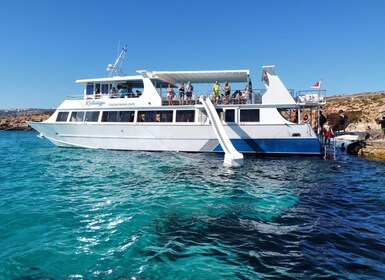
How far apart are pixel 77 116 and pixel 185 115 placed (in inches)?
335

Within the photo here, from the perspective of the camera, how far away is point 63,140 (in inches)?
894

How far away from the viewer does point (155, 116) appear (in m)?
20.1

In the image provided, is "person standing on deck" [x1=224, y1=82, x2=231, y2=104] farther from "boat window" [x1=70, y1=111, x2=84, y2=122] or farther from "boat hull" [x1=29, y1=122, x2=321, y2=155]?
"boat window" [x1=70, y1=111, x2=84, y2=122]

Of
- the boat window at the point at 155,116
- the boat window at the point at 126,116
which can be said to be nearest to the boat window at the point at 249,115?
the boat window at the point at 155,116

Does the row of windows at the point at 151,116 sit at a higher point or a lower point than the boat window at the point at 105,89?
lower

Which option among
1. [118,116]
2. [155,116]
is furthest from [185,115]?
[118,116]

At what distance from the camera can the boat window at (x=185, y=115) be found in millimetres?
19547

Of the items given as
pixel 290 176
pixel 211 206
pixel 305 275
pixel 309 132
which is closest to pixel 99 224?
pixel 211 206

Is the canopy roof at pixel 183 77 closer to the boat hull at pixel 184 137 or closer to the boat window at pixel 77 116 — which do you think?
the boat window at pixel 77 116

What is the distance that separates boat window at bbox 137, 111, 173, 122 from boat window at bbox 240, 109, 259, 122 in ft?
15.4

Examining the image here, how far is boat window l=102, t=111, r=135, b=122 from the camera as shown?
2067 centimetres

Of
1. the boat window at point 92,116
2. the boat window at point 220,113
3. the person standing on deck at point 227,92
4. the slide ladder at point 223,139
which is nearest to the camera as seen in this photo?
the slide ladder at point 223,139

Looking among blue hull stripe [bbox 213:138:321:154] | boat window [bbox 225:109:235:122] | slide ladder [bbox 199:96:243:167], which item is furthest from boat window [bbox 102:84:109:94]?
blue hull stripe [bbox 213:138:321:154]

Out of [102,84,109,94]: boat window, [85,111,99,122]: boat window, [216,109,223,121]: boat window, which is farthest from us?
[102,84,109,94]: boat window
